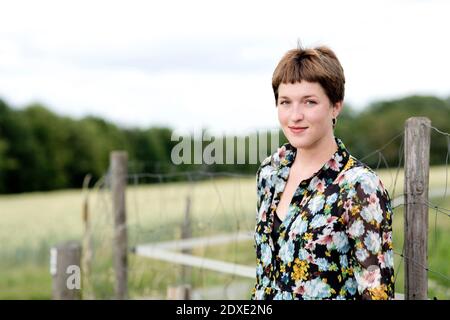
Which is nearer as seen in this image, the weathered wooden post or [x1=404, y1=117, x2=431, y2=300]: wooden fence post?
[x1=404, y1=117, x2=431, y2=300]: wooden fence post

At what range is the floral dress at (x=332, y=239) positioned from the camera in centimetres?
184

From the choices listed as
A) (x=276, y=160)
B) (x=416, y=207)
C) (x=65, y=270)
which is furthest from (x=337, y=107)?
(x=65, y=270)

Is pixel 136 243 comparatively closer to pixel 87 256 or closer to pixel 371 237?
pixel 87 256

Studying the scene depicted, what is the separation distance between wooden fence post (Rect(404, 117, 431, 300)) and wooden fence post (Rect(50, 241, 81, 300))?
92.5 inches

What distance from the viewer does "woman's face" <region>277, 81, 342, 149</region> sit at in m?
2.00

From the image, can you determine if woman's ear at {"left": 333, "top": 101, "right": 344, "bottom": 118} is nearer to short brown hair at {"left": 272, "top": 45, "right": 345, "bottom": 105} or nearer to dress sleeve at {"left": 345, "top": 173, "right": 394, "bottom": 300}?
short brown hair at {"left": 272, "top": 45, "right": 345, "bottom": 105}

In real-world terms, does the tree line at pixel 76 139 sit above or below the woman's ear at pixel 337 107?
above

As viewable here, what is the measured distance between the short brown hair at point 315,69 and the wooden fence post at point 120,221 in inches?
121

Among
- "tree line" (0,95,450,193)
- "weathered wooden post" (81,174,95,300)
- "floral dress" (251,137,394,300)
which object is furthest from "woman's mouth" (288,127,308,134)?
"tree line" (0,95,450,193)

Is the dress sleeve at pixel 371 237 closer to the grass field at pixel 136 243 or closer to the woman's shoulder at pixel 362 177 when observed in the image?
the woman's shoulder at pixel 362 177

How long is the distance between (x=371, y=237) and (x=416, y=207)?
30.7 inches

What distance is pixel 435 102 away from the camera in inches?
1634

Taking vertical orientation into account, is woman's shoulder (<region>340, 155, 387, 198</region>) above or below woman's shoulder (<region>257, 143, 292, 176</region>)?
below

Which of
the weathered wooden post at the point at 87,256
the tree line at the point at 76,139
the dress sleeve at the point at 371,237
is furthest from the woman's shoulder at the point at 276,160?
the tree line at the point at 76,139
